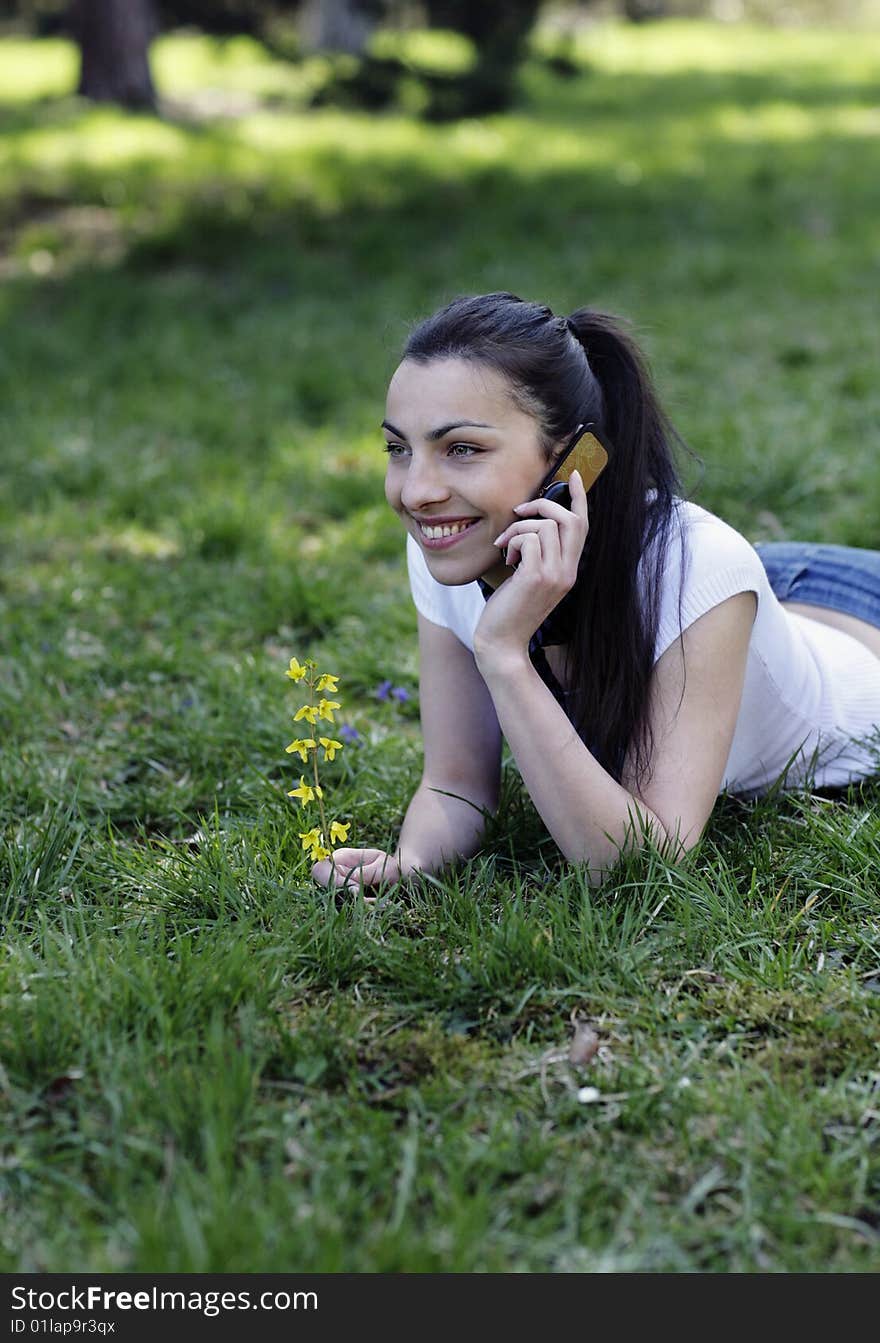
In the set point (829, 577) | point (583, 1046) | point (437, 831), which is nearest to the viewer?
point (583, 1046)

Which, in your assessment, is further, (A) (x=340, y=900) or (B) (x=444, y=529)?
(A) (x=340, y=900)

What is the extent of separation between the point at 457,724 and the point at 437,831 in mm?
253

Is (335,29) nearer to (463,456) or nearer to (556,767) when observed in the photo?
(463,456)

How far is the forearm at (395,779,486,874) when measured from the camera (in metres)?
2.88

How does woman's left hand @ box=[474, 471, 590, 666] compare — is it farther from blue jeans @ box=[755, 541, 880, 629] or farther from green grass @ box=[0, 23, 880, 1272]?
blue jeans @ box=[755, 541, 880, 629]

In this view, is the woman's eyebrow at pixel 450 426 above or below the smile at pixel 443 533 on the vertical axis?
above

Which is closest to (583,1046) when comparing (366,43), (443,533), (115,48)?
(443,533)

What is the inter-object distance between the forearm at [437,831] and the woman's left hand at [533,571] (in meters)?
0.47

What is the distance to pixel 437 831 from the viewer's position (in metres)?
2.92

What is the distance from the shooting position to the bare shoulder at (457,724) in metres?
3.03

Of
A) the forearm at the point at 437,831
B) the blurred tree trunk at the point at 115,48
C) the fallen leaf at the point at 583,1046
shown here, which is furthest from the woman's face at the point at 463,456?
the blurred tree trunk at the point at 115,48

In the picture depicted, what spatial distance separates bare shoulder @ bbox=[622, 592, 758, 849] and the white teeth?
469mm

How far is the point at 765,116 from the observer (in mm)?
Answer: 13602

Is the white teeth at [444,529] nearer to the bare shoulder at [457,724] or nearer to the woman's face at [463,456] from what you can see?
the woman's face at [463,456]
